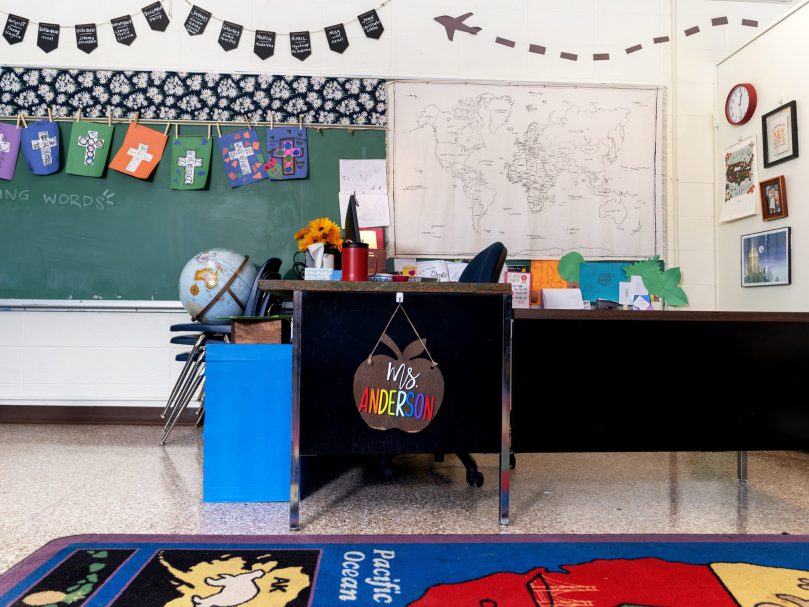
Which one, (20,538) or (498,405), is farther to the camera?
(498,405)

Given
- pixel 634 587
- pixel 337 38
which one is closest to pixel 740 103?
pixel 337 38

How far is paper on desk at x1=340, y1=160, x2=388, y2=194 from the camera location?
360cm

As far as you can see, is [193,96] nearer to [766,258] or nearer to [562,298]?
[562,298]

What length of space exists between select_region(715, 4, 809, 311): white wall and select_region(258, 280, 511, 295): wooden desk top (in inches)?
82.8

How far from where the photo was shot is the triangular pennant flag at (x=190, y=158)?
354 cm

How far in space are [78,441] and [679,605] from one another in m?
2.95

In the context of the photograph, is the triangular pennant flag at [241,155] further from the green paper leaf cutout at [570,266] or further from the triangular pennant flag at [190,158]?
the green paper leaf cutout at [570,266]

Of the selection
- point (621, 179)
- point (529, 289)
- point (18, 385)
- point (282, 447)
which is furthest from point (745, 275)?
point (18, 385)

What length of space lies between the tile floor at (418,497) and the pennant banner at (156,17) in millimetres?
2527

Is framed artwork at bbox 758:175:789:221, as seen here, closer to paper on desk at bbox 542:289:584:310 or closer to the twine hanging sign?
paper on desk at bbox 542:289:584:310

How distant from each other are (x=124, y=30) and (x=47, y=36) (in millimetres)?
465

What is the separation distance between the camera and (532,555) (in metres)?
1.56

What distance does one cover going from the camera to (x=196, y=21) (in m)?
3.59

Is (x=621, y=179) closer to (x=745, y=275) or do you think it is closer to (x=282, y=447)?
(x=745, y=275)
